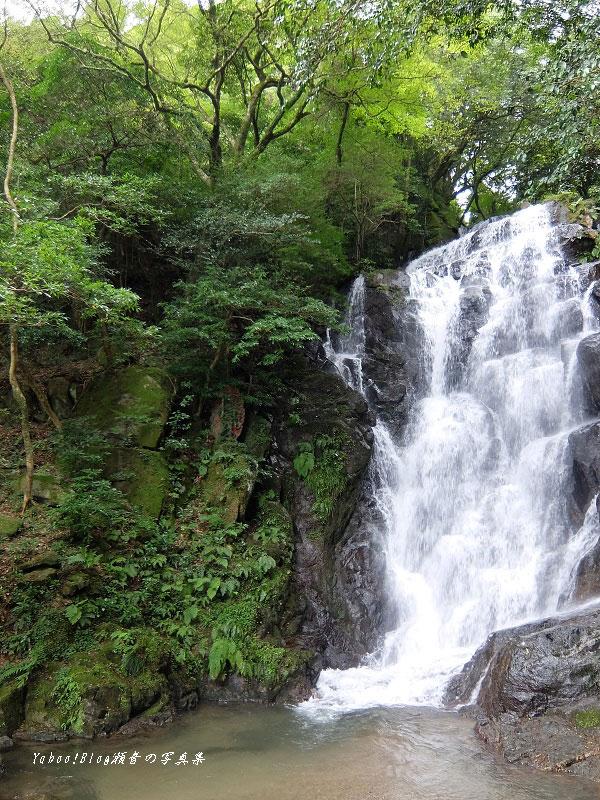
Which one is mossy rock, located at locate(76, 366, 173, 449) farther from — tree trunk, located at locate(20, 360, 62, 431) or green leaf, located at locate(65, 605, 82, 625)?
green leaf, located at locate(65, 605, 82, 625)

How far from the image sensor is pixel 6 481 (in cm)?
794

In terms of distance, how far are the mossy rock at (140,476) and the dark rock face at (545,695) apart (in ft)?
17.1

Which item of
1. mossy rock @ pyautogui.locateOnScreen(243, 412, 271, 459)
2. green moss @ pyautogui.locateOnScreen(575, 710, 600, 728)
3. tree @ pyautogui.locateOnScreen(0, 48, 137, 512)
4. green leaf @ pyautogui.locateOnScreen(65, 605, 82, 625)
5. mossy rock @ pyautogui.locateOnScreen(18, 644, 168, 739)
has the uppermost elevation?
tree @ pyautogui.locateOnScreen(0, 48, 137, 512)

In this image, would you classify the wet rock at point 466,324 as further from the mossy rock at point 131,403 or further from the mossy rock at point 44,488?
the mossy rock at point 44,488

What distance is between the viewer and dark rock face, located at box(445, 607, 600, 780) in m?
5.21

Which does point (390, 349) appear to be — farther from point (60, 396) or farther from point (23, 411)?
point (23, 411)

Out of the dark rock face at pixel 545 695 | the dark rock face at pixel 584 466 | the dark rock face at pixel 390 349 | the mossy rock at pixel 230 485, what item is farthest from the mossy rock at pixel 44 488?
the dark rock face at pixel 584 466

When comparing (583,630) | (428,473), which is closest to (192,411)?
(428,473)

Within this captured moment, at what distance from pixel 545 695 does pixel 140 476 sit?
6520 mm

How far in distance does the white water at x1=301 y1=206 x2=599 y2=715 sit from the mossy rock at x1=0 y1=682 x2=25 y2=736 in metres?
3.40

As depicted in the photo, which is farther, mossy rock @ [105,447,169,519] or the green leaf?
mossy rock @ [105,447,169,519]

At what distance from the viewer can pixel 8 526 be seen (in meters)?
7.06

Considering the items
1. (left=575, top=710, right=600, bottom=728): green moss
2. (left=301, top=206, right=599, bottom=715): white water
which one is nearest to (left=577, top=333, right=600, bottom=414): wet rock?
(left=301, top=206, right=599, bottom=715): white water

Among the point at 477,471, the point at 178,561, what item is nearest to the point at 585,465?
the point at 477,471
